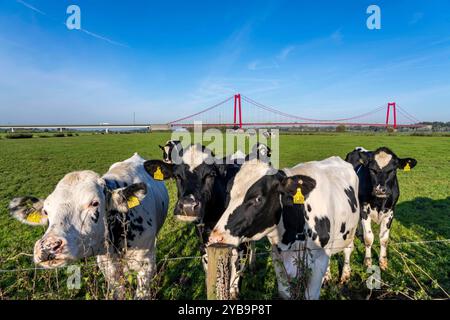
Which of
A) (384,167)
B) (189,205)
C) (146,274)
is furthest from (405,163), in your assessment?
(146,274)

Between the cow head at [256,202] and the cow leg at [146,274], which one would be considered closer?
the cow head at [256,202]

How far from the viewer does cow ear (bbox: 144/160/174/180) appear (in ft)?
12.3

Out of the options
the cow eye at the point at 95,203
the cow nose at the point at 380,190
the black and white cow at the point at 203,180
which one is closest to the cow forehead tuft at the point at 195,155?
the black and white cow at the point at 203,180

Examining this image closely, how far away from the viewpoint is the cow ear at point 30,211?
2.86 m

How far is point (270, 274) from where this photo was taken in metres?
4.30

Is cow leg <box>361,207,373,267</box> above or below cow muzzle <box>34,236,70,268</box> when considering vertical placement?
below

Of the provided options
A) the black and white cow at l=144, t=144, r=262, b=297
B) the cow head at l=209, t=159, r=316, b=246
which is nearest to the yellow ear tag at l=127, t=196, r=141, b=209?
the black and white cow at l=144, t=144, r=262, b=297

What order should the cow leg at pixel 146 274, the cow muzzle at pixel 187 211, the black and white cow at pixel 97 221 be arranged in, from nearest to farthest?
the black and white cow at pixel 97 221 < the cow muzzle at pixel 187 211 < the cow leg at pixel 146 274

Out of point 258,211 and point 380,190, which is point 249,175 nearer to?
point 258,211

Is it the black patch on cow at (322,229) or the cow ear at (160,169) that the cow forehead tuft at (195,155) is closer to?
the cow ear at (160,169)

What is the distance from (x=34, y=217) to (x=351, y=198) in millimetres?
3479

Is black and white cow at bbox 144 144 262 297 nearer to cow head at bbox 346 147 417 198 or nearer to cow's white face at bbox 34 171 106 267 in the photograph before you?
cow's white face at bbox 34 171 106 267

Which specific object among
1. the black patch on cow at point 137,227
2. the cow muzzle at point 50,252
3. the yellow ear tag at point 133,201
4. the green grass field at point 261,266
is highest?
the yellow ear tag at point 133,201

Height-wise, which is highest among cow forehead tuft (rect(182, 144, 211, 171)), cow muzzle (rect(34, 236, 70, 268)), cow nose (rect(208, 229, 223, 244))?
cow forehead tuft (rect(182, 144, 211, 171))
